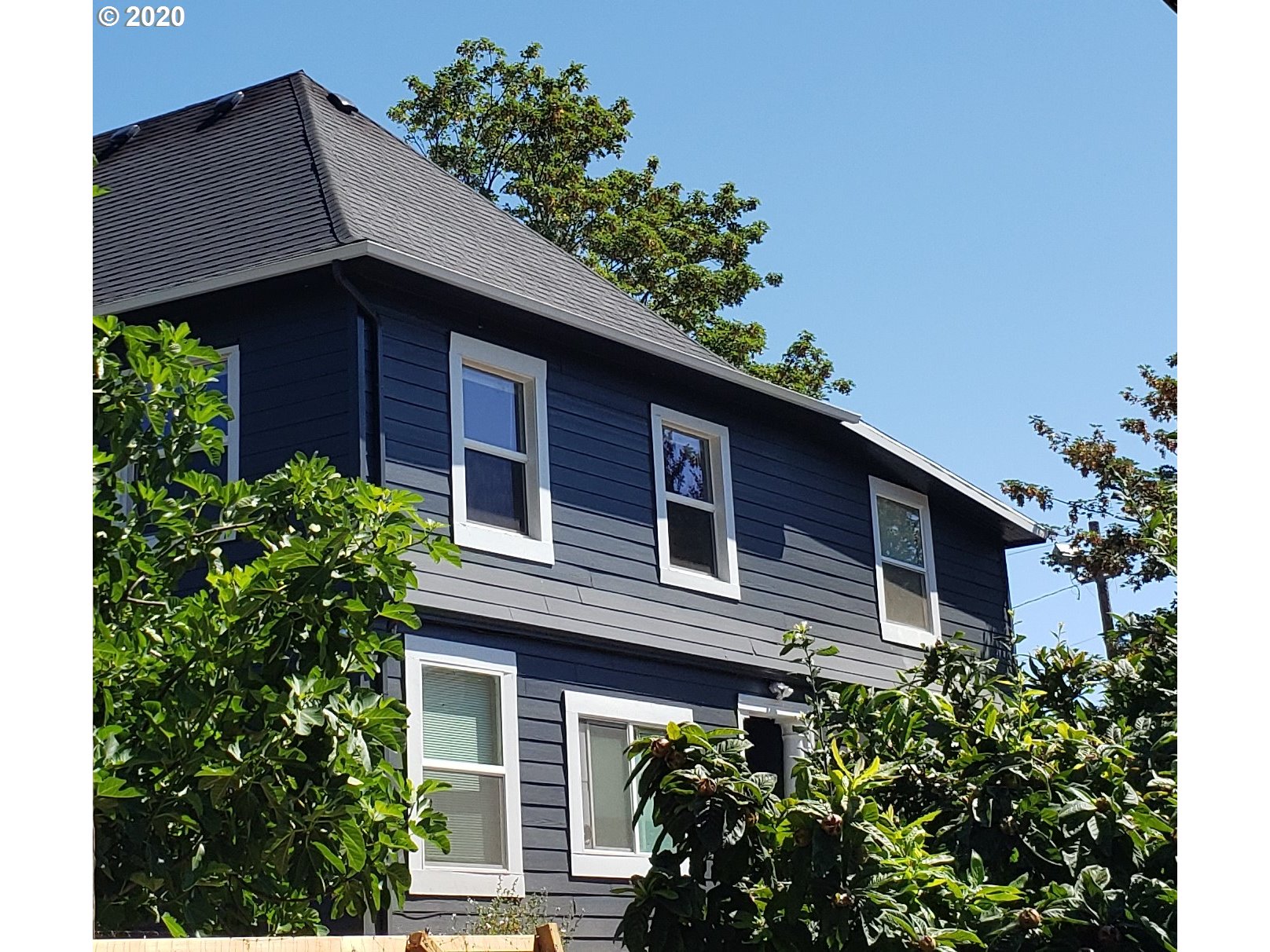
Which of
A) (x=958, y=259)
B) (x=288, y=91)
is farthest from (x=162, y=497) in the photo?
(x=288, y=91)

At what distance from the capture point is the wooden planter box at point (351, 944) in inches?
140

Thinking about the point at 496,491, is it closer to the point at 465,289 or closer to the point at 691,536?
the point at 465,289

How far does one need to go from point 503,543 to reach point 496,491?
0.45m

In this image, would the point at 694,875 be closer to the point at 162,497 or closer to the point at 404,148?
the point at 162,497

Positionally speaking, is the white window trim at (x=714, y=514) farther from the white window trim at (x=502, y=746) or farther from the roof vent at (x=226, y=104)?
the roof vent at (x=226, y=104)

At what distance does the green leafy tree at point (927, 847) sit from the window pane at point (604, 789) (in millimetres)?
5302

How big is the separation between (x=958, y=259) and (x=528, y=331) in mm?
3458

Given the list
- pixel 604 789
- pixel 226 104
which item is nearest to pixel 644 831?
pixel 604 789

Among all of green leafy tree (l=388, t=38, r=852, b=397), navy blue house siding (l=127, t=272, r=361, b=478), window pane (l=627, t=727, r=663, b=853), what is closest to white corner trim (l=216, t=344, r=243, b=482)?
navy blue house siding (l=127, t=272, r=361, b=478)

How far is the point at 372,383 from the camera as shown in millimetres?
10297

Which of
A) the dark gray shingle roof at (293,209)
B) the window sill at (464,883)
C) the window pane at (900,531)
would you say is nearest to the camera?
the window sill at (464,883)

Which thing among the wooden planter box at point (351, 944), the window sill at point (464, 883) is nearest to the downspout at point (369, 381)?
the window sill at point (464, 883)

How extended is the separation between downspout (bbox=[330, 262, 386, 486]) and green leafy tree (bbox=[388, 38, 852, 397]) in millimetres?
14767
